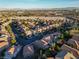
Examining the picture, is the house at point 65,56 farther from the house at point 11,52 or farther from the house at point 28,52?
the house at point 11,52

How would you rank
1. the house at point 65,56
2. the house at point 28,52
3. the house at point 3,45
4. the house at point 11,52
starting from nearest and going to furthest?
the house at point 65,56 < the house at point 11,52 < the house at point 28,52 < the house at point 3,45

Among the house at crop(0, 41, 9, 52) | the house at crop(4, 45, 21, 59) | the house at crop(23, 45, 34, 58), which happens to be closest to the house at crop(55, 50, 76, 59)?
the house at crop(23, 45, 34, 58)

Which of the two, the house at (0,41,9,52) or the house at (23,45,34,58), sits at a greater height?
the house at (0,41,9,52)

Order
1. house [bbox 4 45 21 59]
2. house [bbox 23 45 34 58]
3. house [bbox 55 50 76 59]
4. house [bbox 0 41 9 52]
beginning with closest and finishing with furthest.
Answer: house [bbox 55 50 76 59] < house [bbox 4 45 21 59] < house [bbox 23 45 34 58] < house [bbox 0 41 9 52]

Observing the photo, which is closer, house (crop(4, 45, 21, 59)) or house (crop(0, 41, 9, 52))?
house (crop(4, 45, 21, 59))

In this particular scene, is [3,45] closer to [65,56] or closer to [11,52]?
[11,52]

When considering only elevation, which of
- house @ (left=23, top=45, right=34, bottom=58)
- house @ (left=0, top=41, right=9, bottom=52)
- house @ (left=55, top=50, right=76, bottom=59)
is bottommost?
house @ (left=23, top=45, right=34, bottom=58)

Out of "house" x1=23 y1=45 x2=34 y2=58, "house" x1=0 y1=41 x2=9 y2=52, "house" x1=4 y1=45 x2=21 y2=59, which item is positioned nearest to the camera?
"house" x1=4 y1=45 x2=21 y2=59

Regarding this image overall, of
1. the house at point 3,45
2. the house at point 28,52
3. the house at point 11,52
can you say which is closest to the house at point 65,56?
the house at point 28,52

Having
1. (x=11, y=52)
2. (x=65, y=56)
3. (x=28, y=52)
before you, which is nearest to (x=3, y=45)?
(x=11, y=52)

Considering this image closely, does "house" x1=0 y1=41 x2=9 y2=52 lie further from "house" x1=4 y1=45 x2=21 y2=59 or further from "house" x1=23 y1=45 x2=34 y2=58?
"house" x1=23 y1=45 x2=34 y2=58

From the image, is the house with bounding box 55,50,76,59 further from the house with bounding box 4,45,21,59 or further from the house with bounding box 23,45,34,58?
the house with bounding box 4,45,21,59

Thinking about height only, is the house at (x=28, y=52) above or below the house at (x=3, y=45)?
below

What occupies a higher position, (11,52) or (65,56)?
(65,56)
